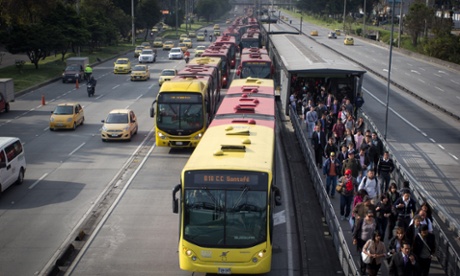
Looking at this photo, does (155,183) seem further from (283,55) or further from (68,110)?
(283,55)

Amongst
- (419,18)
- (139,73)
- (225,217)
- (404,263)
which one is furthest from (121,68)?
(404,263)

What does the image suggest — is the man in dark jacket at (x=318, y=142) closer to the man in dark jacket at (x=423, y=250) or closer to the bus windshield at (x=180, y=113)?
the bus windshield at (x=180, y=113)

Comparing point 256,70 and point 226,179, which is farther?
point 256,70

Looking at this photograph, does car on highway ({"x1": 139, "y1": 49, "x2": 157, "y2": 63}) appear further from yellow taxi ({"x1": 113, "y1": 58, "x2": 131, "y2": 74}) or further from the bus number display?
the bus number display

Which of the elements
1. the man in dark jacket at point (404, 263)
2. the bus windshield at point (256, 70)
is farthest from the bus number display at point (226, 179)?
the bus windshield at point (256, 70)

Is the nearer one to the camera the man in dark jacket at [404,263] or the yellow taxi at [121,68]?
the man in dark jacket at [404,263]

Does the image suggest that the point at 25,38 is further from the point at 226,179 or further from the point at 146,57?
the point at 226,179

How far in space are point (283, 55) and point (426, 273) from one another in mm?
29405

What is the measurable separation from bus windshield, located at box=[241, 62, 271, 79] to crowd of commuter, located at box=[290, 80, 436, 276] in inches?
643

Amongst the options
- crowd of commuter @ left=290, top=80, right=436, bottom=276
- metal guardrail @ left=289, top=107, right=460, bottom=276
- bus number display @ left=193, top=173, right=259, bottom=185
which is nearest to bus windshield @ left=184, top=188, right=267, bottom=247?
bus number display @ left=193, top=173, right=259, bottom=185

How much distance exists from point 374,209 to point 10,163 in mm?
12963

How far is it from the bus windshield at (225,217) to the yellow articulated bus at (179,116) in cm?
1425

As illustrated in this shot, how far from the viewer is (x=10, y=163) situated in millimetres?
23750

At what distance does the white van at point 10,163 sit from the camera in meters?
23.1
